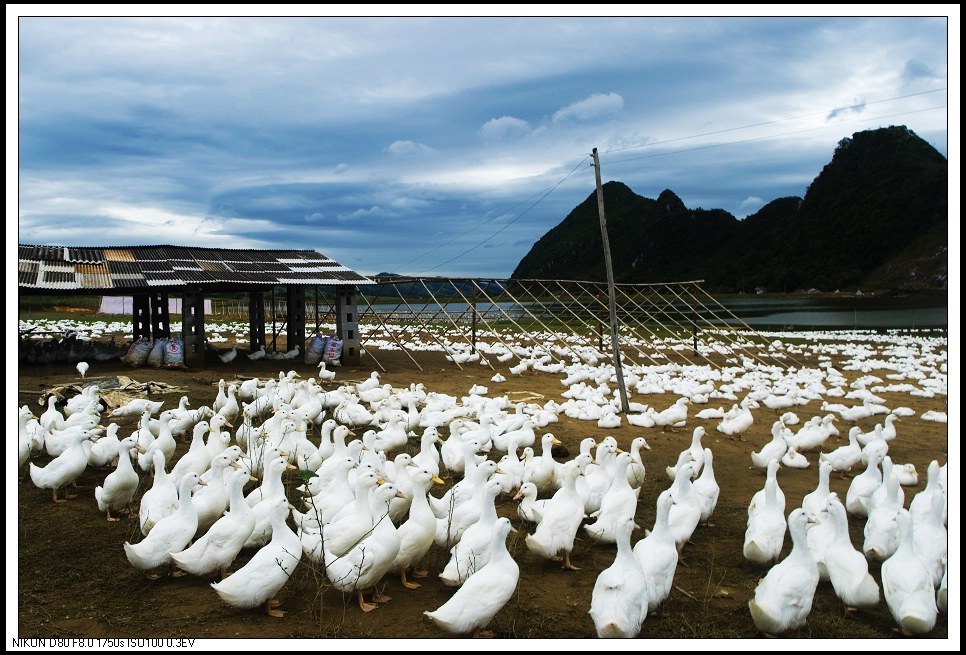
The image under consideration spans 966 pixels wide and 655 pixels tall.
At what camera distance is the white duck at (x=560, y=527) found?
6.04m

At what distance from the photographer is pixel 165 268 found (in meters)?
18.2

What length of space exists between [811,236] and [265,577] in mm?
84650

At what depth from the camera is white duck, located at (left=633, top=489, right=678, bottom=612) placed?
16.9 feet

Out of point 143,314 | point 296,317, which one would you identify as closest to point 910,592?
point 296,317

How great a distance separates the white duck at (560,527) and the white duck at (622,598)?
3.93ft

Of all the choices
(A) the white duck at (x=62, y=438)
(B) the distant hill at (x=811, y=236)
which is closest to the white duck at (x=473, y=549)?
(A) the white duck at (x=62, y=438)

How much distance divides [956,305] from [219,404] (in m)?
10.3

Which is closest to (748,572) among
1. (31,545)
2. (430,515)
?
(430,515)

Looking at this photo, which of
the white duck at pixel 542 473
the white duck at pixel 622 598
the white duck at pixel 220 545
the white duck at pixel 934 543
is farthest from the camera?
the white duck at pixel 542 473

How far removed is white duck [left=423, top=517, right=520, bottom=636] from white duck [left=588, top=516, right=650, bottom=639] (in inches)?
24.9

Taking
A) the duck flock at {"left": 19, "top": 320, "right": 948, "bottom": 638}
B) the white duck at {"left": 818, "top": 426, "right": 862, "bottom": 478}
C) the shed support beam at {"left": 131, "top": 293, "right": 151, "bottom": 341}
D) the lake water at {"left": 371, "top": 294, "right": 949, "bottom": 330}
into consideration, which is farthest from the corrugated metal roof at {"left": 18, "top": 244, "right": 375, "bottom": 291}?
the white duck at {"left": 818, "top": 426, "right": 862, "bottom": 478}

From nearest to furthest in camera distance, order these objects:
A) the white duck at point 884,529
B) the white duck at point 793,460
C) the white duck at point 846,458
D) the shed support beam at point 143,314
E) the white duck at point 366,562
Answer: the white duck at point 366,562 → the white duck at point 884,529 → the white duck at point 846,458 → the white duck at point 793,460 → the shed support beam at point 143,314

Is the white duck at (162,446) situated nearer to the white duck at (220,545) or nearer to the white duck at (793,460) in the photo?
the white duck at (220,545)

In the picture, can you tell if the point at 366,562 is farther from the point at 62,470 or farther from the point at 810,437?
the point at 810,437
